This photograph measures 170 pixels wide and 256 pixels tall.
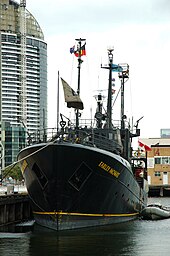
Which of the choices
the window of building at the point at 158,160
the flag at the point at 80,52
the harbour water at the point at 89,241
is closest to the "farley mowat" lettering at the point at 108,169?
the harbour water at the point at 89,241

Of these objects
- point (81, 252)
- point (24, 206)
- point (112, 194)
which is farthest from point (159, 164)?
point (81, 252)

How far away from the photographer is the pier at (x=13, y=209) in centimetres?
4591

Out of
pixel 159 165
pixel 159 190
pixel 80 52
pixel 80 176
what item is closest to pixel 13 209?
pixel 80 176

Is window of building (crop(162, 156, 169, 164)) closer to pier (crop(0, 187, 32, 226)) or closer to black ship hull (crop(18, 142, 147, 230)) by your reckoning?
pier (crop(0, 187, 32, 226))

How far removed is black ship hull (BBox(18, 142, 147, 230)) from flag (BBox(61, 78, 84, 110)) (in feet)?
11.7

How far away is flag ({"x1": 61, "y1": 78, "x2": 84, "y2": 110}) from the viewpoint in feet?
135

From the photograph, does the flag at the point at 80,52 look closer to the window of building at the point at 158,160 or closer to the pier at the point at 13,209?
the pier at the point at 13,209

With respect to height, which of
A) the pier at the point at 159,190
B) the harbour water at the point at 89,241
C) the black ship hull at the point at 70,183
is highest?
the black ship hull at the point at 70,183

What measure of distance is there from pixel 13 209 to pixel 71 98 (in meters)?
11.5

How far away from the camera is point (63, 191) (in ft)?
126

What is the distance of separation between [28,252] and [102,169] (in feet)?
29.2

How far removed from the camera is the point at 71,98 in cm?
4150

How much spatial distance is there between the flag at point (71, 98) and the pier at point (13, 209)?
8.66 metres

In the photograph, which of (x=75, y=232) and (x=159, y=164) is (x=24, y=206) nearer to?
(x=75, y=232)
